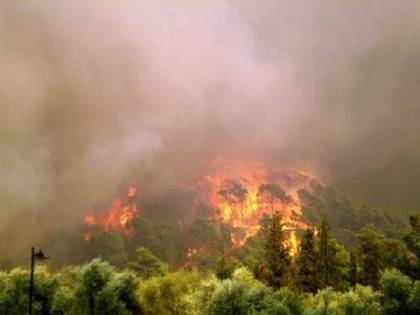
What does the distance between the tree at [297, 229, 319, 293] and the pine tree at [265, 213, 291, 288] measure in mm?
4542

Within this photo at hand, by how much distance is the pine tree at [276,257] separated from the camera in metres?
132

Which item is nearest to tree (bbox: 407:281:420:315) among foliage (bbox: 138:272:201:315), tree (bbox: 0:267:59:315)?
foliage (bbox: 138:272:201:315)

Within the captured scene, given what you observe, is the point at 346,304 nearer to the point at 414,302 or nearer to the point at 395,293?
the point at 395,293

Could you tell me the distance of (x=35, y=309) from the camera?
318ft

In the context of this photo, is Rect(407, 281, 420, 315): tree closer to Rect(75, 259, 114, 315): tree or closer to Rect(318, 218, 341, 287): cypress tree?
Rect(318, 218, 341, 287): cypress tree

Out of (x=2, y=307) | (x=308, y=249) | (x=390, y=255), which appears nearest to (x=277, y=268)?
(x=308, y=249)

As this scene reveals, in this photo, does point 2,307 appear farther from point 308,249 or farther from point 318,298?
point 308,249

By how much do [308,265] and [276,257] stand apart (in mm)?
9647

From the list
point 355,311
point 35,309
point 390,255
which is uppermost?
point 390,255

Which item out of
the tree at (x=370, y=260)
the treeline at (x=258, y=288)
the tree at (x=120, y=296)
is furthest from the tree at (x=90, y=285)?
the tree at (x=370, y=260)

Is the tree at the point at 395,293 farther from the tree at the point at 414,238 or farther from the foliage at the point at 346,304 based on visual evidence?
the tree at the point at 414,238

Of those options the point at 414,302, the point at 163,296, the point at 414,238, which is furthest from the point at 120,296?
the point at 414,238

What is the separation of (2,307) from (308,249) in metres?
83.2

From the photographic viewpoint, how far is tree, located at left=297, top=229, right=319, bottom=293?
133 meters
